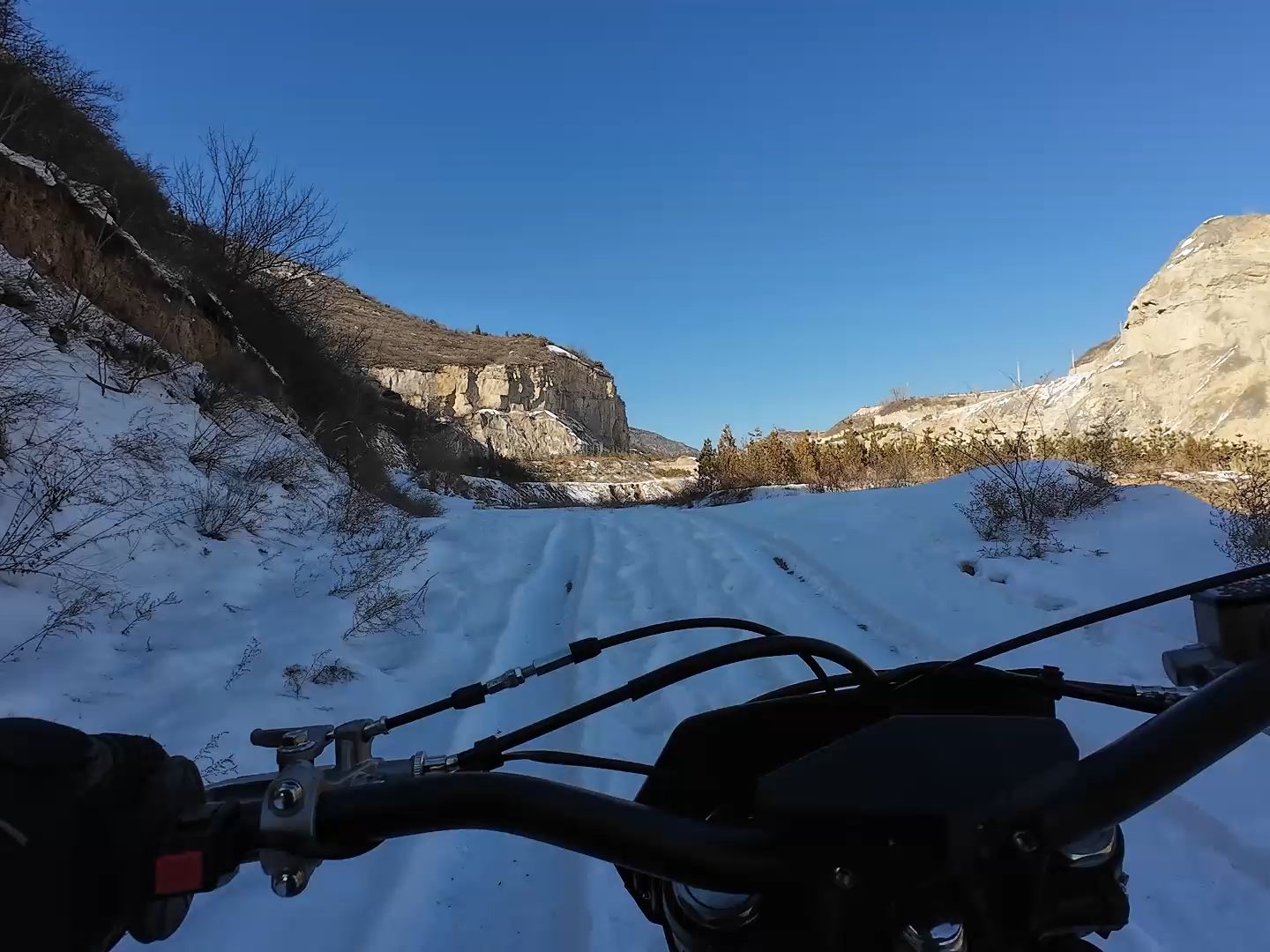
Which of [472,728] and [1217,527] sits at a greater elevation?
[1217,527]

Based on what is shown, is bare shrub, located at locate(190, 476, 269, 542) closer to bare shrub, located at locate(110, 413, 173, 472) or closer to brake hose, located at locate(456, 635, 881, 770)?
bare shrub, located at locate(110, 413, 173, 472)

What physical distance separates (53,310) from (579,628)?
567 centimetres

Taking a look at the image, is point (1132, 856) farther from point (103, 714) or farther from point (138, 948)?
point (103, 714)

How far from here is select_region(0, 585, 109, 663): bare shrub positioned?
2.92m

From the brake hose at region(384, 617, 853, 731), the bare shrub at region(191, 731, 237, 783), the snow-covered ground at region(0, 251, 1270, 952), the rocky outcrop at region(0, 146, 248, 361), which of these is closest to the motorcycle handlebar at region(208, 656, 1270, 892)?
the brake hose at region(384, 617, 853, 731)

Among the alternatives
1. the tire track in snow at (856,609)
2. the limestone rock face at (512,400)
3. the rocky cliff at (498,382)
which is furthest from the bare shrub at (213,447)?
the limestone rock face at (512,400)

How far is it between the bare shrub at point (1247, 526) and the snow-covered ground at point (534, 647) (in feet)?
0.51

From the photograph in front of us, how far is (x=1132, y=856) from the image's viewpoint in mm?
2199

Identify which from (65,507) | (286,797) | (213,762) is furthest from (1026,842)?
(65,507)

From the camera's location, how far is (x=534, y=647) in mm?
4352

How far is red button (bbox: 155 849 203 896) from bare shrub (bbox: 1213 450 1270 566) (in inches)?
220

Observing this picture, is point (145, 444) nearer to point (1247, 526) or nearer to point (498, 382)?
point (1247, 526)

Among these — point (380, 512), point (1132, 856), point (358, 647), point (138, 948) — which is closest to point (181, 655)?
point (358, 647)

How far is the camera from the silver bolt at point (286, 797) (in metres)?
0.70
